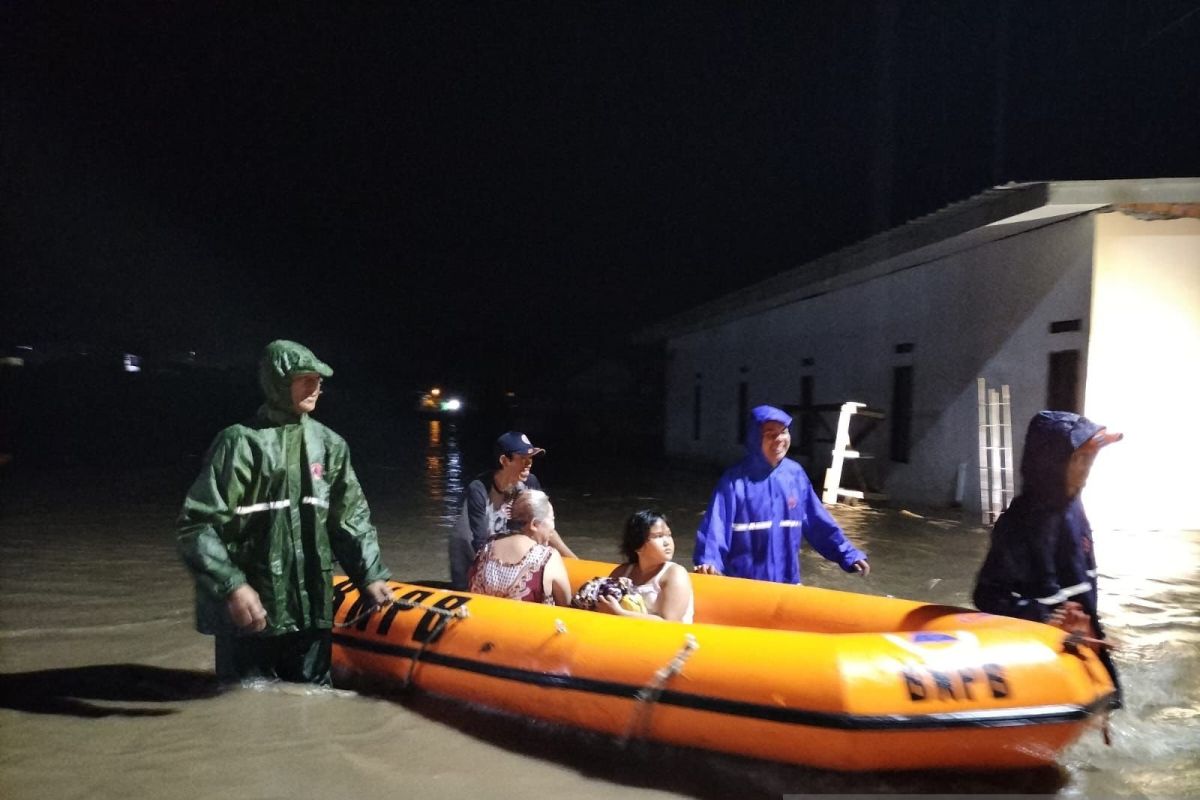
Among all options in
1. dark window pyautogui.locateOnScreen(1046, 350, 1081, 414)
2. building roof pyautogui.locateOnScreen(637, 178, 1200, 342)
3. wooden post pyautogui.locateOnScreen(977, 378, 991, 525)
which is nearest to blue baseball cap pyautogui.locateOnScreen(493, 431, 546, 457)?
building roof pyautogui.locateOnScreen(637, 178, 1200, 342)

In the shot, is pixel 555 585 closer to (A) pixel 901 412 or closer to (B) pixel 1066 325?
(B) pixel 1066 325

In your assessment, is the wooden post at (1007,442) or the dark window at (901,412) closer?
the wooden post at (1007,442)

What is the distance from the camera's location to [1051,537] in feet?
10.9

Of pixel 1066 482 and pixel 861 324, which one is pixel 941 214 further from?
pixel 1066 482

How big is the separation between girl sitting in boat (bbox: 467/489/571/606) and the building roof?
6.12 metres

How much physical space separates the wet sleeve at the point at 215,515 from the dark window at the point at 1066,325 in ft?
26.8

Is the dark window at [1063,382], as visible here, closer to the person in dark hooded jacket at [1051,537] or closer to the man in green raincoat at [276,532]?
the person in dark hooded jacket at [1051,537]

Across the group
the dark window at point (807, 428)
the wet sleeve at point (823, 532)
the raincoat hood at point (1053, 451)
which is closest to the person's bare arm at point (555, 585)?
the wet sleeve at point (823, 532)

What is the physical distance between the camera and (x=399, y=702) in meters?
Answer: 4.39

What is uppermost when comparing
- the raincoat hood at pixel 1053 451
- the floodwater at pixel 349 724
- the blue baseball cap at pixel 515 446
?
the raincoat hood at pixel 1053 451

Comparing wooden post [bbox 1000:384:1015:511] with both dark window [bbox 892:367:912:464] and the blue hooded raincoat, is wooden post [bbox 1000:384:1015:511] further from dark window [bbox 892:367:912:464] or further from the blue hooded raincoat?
the blue hooded raincoat

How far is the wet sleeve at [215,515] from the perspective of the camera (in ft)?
11.8

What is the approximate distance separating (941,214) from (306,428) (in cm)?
834

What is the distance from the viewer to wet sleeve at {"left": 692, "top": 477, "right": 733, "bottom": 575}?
4.69m
